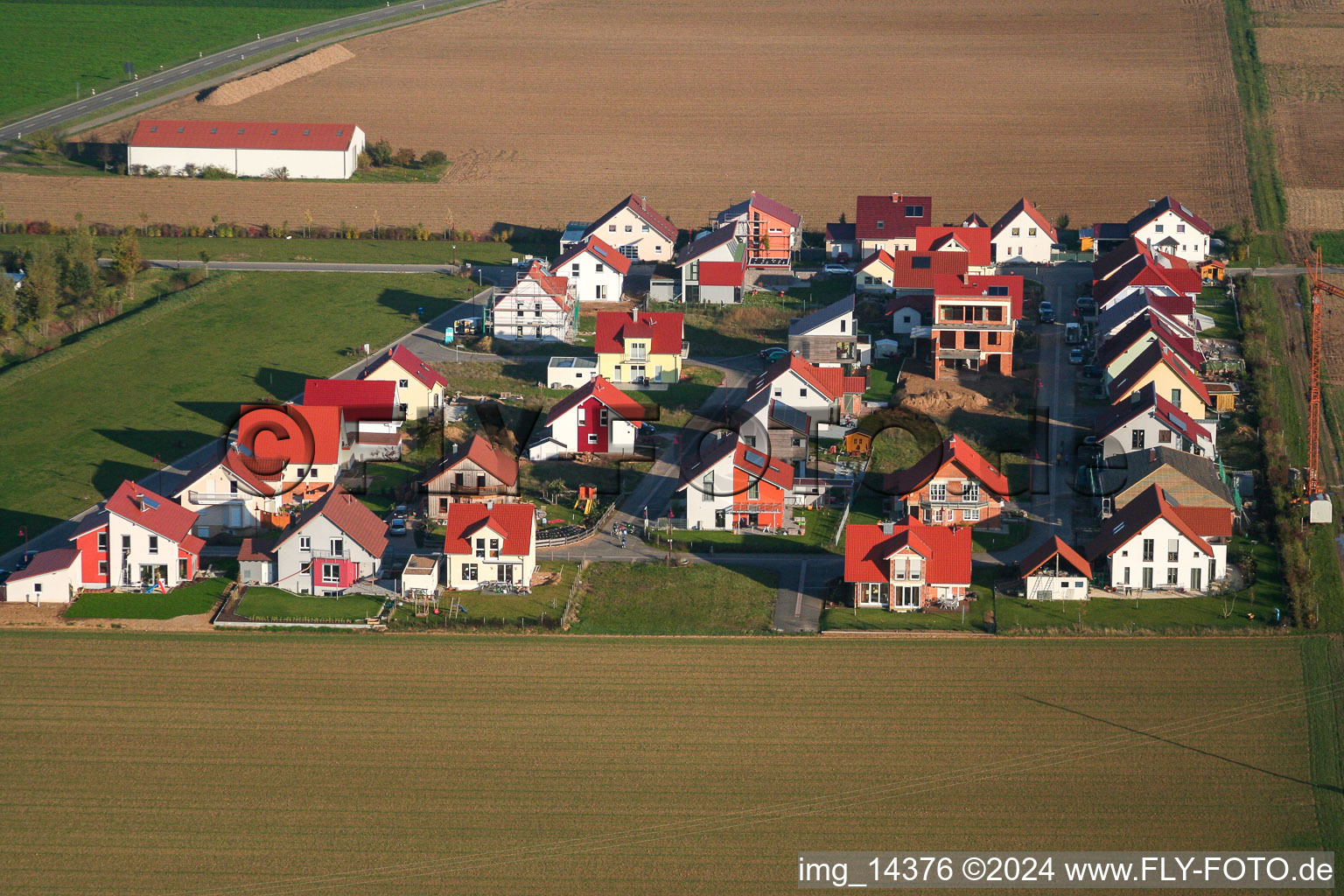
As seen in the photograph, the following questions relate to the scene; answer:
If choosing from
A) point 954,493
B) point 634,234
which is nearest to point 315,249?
point 634,234

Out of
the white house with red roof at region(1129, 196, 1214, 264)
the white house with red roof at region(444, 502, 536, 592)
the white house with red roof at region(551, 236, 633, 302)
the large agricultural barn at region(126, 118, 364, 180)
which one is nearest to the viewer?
the white house with red roof at region(444, 502, 536, 592)

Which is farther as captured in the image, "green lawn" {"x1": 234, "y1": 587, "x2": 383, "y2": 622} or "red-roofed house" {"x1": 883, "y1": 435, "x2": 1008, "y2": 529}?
"red-roofed house" {"x1": 883, "y1": 435, "x2": 1008, "y2": 529}

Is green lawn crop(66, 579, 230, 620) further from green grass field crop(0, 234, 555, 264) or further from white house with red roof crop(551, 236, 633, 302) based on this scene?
green grass field crop(0, 234, 555, 264)

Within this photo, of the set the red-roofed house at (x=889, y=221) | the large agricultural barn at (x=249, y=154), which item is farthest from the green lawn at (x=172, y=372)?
the red-roofed house at (x=889, y=221)

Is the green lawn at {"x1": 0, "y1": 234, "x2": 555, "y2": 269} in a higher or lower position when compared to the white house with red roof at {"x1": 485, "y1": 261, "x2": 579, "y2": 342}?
higher

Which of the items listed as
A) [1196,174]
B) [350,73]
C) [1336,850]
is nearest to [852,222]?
[1196,174]

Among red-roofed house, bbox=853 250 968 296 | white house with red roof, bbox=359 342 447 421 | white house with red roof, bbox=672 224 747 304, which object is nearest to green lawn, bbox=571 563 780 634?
white house with red roof, bbox=359 342 447 421
